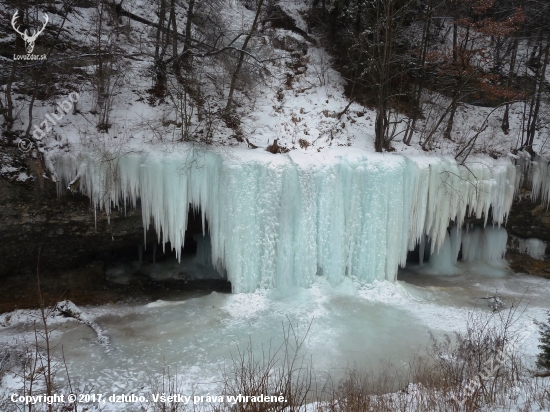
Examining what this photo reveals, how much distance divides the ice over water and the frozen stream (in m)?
0.63

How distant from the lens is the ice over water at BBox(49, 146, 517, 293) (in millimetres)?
8039

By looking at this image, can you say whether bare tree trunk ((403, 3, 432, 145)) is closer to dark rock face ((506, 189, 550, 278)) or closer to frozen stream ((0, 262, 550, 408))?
dark rock face ((506, 189, 550, 278))

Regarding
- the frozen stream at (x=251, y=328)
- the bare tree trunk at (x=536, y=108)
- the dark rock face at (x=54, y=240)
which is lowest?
the frozen stream at (x=251, y=328)

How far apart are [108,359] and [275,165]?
196 inches

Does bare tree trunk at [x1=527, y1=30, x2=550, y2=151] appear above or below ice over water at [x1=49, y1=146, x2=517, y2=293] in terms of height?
above

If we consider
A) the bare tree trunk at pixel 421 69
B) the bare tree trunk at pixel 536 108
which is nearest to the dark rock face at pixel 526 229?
the bare tree trunk at pixel 536 108

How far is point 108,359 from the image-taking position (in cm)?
607

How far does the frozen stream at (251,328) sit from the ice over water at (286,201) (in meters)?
0.63

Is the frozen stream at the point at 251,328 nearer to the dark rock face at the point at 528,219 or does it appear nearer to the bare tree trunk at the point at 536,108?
the dark rock face at the point at 528,219

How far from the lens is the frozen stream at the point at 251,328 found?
5.90 metres

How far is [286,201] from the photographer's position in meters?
8.47

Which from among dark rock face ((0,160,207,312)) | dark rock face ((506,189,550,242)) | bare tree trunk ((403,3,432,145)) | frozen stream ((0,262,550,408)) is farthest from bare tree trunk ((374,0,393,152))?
dark rock face ((0,160,207,312))

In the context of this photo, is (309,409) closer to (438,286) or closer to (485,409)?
(485,409)

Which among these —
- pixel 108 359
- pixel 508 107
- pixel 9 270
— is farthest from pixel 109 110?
pixel 508 107
